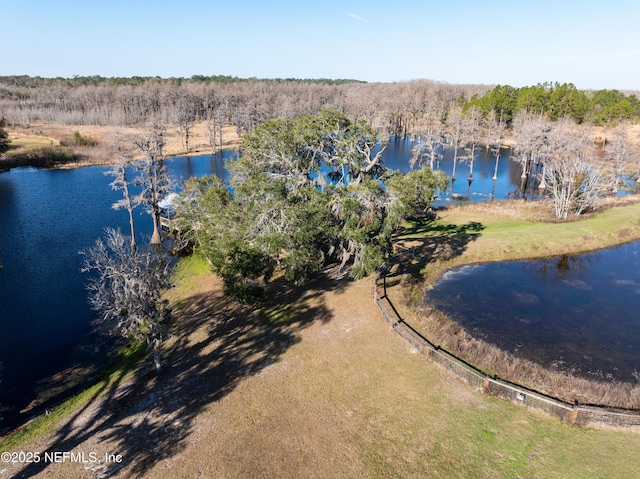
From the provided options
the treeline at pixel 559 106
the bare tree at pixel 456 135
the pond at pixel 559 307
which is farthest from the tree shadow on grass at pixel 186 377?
the treeline at pixel 559 106

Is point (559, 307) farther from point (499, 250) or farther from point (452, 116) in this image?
point (452, 116)

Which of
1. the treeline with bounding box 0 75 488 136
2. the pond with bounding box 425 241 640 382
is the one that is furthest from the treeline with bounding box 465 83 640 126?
the pond with bounding box 425 241 640 382

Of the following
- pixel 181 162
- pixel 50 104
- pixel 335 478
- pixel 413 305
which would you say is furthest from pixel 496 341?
pixel 50 104

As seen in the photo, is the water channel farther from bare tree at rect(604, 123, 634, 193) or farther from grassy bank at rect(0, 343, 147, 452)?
bare tree at rect(604, 123, 634, 193)

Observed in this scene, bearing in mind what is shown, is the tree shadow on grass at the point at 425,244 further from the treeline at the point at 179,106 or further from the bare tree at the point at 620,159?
the treeline at the point at 179,106

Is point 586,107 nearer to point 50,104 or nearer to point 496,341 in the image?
Result: point 496,341
